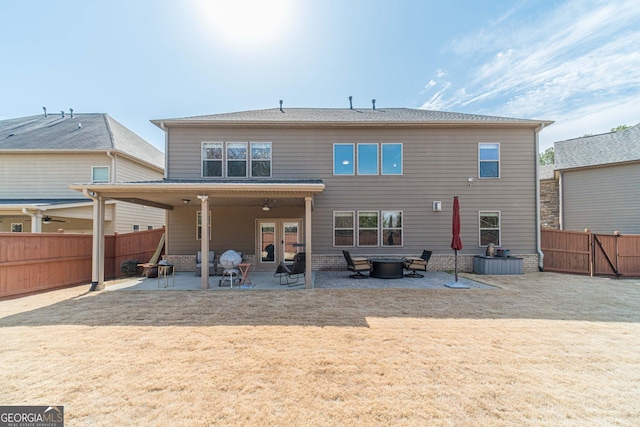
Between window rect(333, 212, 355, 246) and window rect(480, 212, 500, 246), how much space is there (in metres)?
4.86

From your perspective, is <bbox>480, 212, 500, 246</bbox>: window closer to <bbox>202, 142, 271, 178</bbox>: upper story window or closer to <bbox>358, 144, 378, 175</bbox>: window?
<bbox>358, 144, 378, 175</bbox>: window

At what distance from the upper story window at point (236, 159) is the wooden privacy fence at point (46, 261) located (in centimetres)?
420

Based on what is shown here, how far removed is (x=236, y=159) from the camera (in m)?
9.91

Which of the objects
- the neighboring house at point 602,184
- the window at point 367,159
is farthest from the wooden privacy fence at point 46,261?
the neighboring house at point 602,184

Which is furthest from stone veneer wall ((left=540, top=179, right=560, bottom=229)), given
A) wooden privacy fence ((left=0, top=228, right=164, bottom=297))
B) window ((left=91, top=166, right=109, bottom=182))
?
window ((left=91, top=166, right=109, bottom=182))

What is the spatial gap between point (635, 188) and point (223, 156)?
58.0 ft

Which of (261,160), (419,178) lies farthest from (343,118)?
(419,178)

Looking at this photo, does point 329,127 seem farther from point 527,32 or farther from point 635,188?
point 635,188

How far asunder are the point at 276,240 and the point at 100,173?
9.04 metres

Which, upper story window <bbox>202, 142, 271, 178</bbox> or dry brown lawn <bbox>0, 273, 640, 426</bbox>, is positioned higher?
upper story window <bbox>202, 142, 271, 178</bbox>

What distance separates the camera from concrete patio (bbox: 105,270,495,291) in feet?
24.1

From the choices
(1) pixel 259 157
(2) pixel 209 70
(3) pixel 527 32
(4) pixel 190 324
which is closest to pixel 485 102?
(3) pixel 527 32

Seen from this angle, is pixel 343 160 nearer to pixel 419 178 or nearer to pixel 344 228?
pixel 344 228

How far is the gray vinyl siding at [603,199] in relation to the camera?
11.7m
